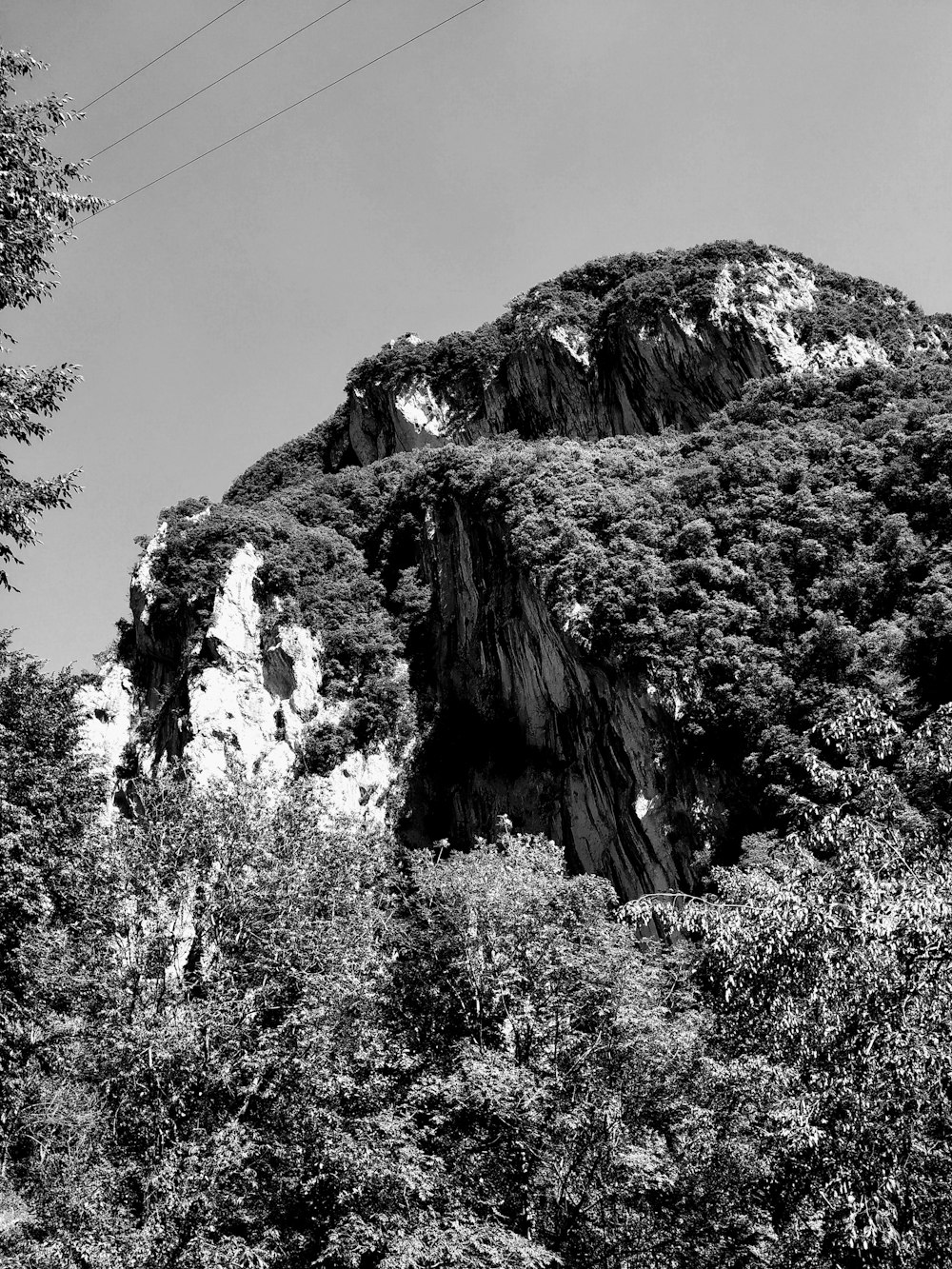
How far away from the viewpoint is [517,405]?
49688 millimetres

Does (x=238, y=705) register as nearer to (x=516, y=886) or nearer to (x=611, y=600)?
(x=611, y=600)

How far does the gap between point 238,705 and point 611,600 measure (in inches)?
512

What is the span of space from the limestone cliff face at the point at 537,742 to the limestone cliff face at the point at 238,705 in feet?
8.96

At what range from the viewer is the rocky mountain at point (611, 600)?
958 inches

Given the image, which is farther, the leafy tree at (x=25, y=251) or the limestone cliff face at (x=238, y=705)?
the limestone cliff face at (x=238, y=705)

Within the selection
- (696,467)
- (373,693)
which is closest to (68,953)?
(373,693)

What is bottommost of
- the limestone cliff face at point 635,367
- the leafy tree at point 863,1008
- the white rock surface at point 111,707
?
the leafy tree at point 863,1008

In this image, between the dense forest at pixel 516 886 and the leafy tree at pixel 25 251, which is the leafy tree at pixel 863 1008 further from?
the leafy tree at pixel 25 251

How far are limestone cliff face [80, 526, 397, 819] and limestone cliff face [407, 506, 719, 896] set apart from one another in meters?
2.73

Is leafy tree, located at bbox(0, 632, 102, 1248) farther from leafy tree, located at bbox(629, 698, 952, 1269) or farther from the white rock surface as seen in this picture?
the white rock surface

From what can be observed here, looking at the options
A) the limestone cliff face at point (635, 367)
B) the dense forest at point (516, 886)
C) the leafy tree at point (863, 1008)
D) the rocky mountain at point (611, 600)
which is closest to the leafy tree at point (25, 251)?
the dense forest at point (516, 886)

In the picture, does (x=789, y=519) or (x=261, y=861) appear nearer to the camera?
(x=261, y=861)

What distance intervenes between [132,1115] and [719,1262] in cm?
744

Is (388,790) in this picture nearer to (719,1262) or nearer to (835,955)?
(719,1262)
